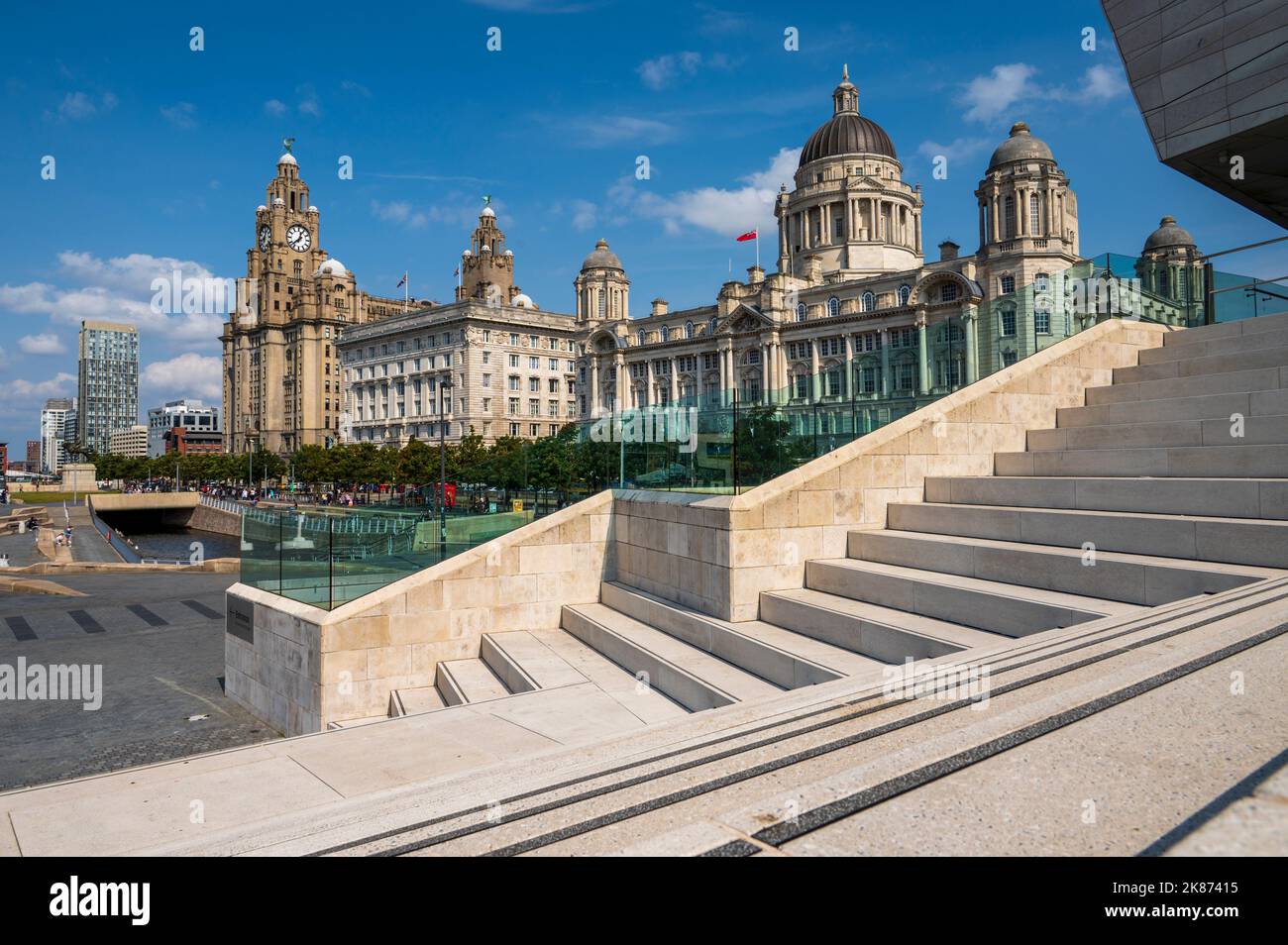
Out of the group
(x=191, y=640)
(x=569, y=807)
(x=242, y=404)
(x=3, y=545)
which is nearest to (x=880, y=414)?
(x=569, y=807)

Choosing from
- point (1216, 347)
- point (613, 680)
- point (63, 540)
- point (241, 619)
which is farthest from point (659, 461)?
point (63, 540)

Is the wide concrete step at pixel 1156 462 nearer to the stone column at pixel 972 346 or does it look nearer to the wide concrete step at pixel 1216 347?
the stone column at pixel 972 346

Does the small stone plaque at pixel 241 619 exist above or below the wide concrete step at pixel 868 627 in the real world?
below

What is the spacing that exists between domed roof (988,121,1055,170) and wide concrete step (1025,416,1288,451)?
64.0 meters

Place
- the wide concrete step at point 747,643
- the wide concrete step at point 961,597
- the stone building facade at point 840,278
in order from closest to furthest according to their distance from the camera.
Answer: the wide concrete step at point 961,597 < the wide concrete step at point 747,643 < the stone building facade at point 840,278

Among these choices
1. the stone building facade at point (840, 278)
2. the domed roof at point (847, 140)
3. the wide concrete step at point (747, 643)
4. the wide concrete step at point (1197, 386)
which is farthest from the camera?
the domed roof at point (847, 140)

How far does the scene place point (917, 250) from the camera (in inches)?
3760

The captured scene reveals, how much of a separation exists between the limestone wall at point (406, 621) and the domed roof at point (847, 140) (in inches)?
3644

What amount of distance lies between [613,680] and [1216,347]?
11009 mm

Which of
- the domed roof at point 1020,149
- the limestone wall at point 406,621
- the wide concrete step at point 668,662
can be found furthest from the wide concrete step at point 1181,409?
the domed roof at point 1020,149

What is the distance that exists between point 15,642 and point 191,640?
4.25 m

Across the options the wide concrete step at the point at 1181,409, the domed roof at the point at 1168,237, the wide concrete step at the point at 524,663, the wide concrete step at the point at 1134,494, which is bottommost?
the wide concrete step at the point at 524,663

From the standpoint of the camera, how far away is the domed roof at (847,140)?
93.9m
